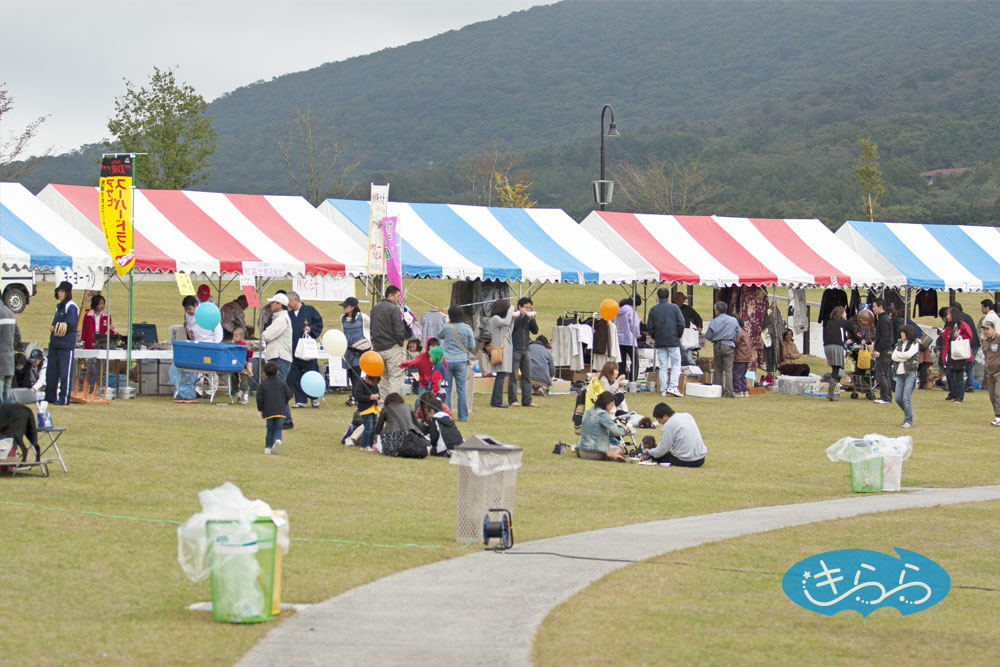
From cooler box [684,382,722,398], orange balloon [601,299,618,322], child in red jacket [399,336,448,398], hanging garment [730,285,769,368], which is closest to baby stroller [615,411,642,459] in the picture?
child in red jacket [399,336,448,398]

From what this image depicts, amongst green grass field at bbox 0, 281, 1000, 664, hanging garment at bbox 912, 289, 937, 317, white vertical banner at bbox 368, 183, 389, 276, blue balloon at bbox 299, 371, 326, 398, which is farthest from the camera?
hanging garment at bbox 912, 289, 937, 317

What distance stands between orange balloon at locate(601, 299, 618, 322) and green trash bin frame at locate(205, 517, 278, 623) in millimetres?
15571

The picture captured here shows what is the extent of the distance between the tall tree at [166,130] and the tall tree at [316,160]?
13648 millimetres

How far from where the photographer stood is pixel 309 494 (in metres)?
11.4

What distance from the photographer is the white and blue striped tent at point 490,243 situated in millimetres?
21219

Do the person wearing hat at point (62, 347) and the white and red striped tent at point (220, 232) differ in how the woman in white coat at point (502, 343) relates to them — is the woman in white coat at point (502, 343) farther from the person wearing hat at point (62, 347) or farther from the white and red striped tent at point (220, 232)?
the person wearing hat at point (62, 347)

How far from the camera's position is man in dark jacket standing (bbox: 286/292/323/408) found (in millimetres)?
18531

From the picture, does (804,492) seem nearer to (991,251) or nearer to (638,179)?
(991,251)

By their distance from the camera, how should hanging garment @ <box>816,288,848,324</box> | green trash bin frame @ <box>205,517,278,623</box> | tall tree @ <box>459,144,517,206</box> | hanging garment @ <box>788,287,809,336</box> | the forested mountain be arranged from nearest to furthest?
1. green trash bin frame @ <box>205,517,278,623</box>
2. hanging garment @ <box>816,288,848,324</box>
3. hanging garment @ <box>788,287,809,336</box>
4. tall tree @ <box>459,144,517,206</box>
5. the forested mountain

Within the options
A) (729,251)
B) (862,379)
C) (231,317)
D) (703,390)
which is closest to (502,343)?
(231,317)

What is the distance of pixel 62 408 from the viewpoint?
1712 centimetres

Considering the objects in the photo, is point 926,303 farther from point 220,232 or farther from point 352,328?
point 220,232

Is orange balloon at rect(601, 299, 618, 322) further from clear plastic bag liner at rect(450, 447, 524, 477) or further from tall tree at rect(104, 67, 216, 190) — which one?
tall tree at rect(104, 67, 216, 190)

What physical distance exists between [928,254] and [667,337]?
27.6 ft
